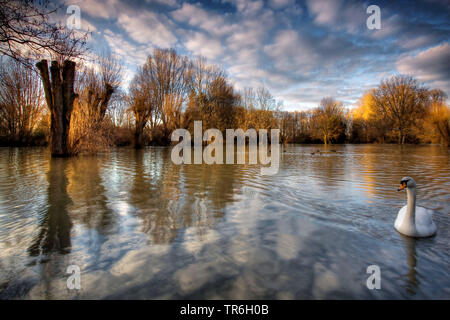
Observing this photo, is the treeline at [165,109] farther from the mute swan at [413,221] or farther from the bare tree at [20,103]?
the mute swan at [413,221]

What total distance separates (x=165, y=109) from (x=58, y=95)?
19346mm

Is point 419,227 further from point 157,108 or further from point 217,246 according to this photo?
point 157,108

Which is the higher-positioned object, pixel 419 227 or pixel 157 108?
pixel 157 108

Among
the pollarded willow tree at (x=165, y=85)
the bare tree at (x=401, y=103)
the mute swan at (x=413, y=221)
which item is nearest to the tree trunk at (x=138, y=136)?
the pollarded willow tree at (x=165, y=85)

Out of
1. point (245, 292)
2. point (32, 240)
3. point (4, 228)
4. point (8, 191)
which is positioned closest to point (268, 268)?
point (245, 292)

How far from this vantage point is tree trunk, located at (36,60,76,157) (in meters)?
12.8

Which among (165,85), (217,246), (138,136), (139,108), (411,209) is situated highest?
(165,85)

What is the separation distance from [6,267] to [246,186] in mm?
4953

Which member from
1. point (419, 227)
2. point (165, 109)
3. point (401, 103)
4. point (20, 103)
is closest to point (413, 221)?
point (419, 227)

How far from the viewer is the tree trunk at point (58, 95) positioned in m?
12.8

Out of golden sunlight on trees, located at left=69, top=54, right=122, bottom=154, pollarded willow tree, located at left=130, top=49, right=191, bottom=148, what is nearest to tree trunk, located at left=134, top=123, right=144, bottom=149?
pollarded willow tree, located at left=130, top=49, right=191, bottom=148

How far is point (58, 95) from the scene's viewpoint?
12.9 m

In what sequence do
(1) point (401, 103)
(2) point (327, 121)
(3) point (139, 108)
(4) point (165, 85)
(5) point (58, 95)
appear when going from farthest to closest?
(2) point (327, 121), (1) point (401, 103), (4) point (165, 85), (3) point (139, 108), (5) point (58, 95)
